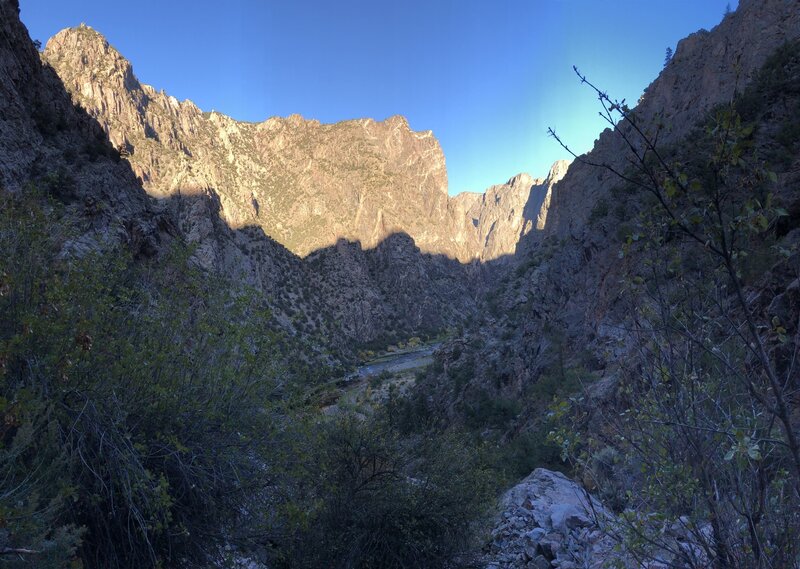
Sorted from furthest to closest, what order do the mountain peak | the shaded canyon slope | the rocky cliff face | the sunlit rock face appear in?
the mountain peak → the sunlit rock face → the shaded canyon slope → the rocky cliff face

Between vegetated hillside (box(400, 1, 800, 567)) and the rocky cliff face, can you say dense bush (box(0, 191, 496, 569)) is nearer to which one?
the rocky cliff face

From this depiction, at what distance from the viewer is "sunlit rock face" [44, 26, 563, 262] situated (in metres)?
77.3

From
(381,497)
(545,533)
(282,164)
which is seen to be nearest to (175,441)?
(381,497)

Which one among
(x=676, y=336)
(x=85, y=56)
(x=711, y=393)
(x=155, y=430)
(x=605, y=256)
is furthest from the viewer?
(x=85, y=56)

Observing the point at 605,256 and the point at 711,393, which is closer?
the point at 711,393

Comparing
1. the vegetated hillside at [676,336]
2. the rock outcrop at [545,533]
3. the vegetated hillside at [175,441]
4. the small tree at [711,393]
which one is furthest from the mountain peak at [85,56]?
the small tree at [711,393]

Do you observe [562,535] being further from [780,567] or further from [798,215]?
[798,215]

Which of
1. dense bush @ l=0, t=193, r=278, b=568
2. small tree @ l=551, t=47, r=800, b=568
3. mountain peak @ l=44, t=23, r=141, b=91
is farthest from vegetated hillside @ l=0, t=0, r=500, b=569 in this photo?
mountain peak @ l=44, t=23, r=141, b=91

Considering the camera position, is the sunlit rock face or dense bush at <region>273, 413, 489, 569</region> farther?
the sunlit rock face

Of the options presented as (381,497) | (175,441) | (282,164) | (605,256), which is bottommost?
(381,497)

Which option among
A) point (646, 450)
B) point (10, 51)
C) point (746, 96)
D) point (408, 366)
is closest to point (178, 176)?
point (408, 366)

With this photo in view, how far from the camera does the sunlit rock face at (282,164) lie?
7731 cm

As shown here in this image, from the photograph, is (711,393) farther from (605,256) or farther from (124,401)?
A: (605,256)

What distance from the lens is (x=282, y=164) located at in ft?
392
